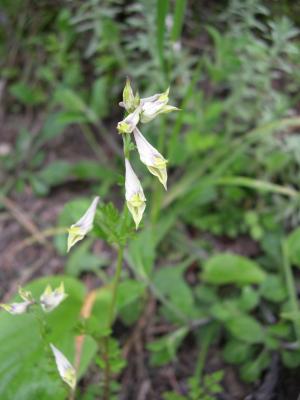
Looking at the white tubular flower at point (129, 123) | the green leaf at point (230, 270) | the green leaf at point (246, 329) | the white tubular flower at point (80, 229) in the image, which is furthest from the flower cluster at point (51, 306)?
the green leaf at point (230, 270)

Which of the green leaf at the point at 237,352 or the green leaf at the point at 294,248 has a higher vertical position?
the green leaf at the point at 294,248

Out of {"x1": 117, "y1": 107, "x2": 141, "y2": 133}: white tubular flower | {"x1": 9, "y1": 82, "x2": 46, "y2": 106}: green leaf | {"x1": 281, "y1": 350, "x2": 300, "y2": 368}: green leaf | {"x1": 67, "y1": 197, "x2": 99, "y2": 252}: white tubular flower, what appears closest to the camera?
{"x1": 117, "y1": 107, "x2": 141, "y2": 133}: white tubular flower

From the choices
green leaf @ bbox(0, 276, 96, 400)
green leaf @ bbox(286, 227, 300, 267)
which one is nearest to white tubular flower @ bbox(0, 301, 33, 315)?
green leaf @ bbox(0, 276, 96, 400)

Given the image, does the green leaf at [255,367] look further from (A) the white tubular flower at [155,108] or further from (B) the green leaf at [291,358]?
(A) the white tubular flower at [155,108]

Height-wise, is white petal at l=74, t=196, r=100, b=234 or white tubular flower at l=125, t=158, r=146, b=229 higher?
white tubular flower at l=125, t=158, r=146, b=229

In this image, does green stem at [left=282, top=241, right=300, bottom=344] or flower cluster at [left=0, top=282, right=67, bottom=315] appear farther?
green stem at [left=282, top=241, right=300, bottom=344]

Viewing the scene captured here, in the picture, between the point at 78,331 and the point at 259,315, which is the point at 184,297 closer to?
the point at 259,315

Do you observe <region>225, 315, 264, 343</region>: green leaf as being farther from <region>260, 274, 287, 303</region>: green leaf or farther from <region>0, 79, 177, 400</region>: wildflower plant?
<region>0, 79, 177, 400</region>: wildflower plant
